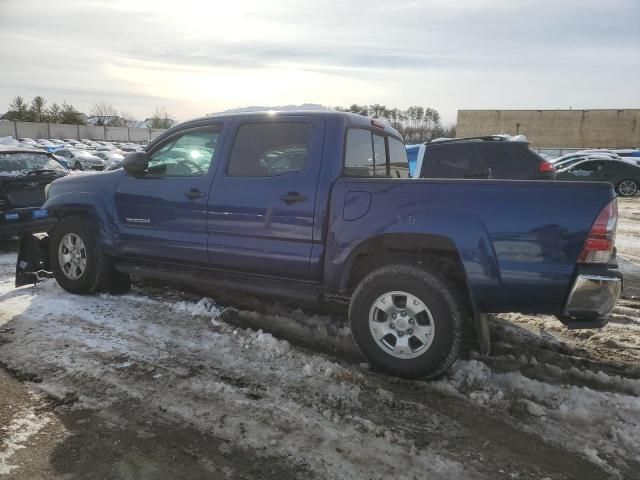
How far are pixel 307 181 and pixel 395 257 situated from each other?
95 centimetres

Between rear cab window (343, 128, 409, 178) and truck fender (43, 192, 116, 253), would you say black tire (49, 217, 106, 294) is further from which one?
rear cab window (343, 128, 409, 178)

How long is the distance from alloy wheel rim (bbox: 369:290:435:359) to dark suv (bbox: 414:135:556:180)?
16.5 ft

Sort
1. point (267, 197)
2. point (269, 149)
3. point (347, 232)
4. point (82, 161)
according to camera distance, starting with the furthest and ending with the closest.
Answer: point (82, 161) → point (269, 149) → point (267, 197) → point (347, 232)

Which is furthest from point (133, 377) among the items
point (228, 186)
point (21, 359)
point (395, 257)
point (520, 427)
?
point (520, 427)

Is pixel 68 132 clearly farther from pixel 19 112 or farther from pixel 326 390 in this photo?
pixel 326 390

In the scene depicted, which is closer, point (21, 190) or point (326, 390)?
point (326, 390)

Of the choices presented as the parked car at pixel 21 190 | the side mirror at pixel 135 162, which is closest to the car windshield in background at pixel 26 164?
the parked car at pixel 21 190

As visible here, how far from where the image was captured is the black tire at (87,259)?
5285 mm

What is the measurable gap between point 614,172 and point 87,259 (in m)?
20.0

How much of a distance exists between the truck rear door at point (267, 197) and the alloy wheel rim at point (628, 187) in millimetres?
19235

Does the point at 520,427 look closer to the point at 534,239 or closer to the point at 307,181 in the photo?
the point at 534,239

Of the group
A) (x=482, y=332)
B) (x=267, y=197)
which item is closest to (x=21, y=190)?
(x=267, y=197)

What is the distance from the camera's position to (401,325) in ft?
12.0

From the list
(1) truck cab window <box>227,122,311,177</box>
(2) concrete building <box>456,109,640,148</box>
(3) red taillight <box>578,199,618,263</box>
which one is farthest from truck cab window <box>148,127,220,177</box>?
(2) concrete building <box>456,109,640,148</box>
